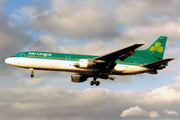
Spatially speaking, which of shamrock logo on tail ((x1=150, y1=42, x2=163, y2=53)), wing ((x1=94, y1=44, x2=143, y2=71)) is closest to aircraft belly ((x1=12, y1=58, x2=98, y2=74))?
wing ((x1=94, y1=44, x2=143, y2=71))

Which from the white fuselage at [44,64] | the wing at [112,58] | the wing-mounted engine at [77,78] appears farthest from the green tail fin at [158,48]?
the white fuselage at [44,64]

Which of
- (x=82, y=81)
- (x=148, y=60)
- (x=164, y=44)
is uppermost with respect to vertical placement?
(x=164, y=44)

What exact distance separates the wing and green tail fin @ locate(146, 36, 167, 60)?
11.5m

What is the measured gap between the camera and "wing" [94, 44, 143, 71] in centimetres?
4857

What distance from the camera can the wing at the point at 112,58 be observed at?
48566mm

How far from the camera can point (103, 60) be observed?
52.7 meters

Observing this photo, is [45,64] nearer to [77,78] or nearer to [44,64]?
[44,64]

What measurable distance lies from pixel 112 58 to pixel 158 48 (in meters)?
14.4

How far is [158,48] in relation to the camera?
61.2 meters

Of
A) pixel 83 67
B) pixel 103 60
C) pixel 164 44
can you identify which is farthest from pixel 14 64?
pixel 164 44

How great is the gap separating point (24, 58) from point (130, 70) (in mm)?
21353

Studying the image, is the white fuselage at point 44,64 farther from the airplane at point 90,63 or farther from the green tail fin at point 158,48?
the green tail fin at point 158,48

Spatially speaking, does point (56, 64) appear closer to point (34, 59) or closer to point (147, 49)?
point (34, 59)

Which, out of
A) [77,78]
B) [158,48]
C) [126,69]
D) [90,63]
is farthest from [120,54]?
[77,78]
